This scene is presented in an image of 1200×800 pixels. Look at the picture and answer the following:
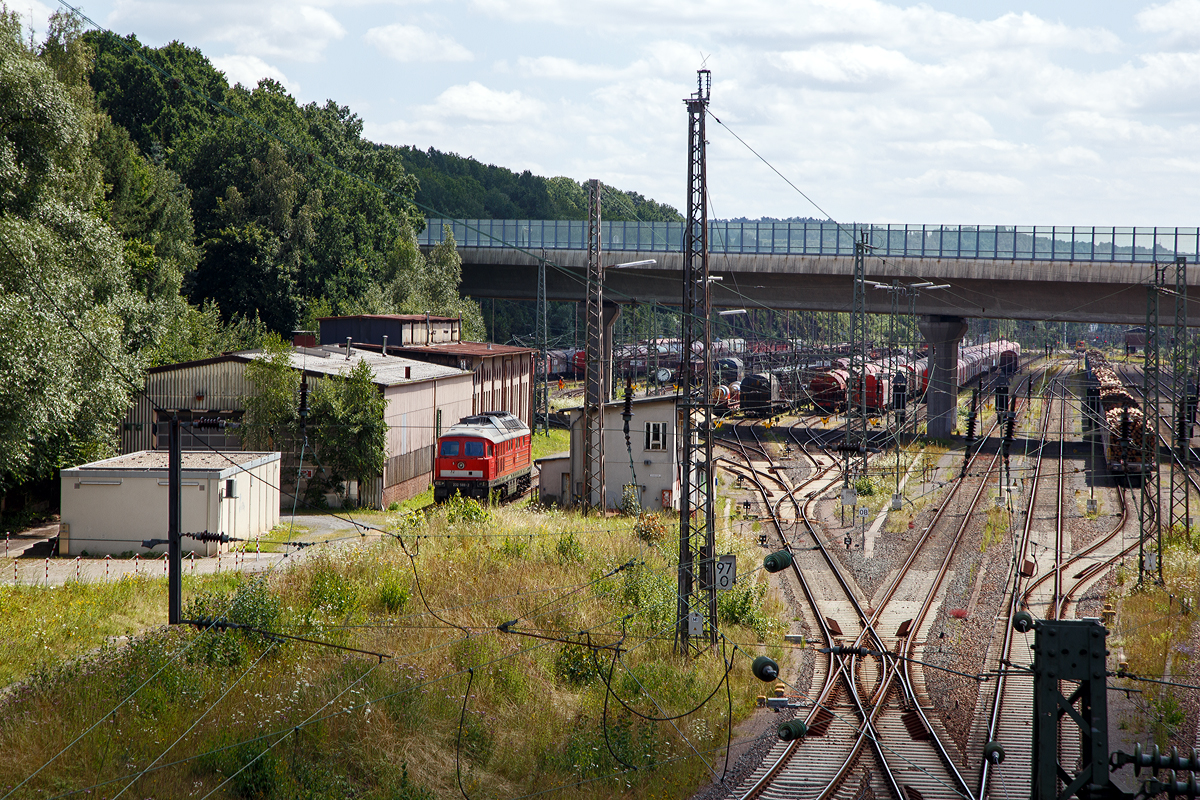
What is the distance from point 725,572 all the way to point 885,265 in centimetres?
3131

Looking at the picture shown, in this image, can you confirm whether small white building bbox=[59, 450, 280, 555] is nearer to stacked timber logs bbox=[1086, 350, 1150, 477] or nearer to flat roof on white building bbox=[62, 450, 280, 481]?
flat roof on white building bbox=[62, 450, 280, 481]

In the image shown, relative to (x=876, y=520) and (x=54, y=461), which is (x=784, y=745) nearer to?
(x=876, y=520)

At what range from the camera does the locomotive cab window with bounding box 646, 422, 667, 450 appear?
32562 millimetres

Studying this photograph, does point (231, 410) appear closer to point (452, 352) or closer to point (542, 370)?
point (452, 352)

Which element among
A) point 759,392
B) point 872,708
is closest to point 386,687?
point 872,708

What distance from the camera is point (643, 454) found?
32.8 m

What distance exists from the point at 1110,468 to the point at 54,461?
1486 inches

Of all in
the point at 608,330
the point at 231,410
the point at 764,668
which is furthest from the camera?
the point at 608,330

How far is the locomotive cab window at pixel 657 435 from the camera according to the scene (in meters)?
32.6

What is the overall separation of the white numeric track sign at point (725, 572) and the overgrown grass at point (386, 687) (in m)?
1.49

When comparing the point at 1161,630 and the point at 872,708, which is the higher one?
the point at 1161,630

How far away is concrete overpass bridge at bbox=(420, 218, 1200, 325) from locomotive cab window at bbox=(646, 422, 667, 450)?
821cm

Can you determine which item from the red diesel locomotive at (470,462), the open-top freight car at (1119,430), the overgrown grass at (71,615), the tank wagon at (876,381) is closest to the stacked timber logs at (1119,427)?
the open-top freight car at (1119,430)

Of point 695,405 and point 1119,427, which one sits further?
point 1119,427
